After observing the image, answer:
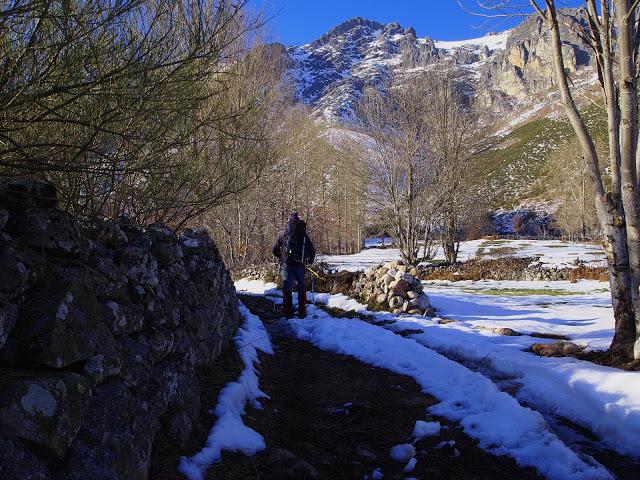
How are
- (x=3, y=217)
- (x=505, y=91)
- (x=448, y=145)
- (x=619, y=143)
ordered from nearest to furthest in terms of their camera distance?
(x=3, y=217), (x=619, y=143), (x=448, y=145), (x=505, y=91)

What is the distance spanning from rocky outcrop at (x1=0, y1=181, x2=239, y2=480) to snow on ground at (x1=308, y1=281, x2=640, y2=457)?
10.2ft

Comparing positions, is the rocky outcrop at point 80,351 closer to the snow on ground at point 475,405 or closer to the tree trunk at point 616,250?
the snow on ground at point 475,405

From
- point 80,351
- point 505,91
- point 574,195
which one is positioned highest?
point 505,91

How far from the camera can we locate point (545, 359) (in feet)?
16.6

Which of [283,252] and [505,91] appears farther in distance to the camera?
[505,91]

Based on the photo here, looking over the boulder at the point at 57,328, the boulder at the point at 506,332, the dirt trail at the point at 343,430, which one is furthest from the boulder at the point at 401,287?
the boulder at the point at 57,328

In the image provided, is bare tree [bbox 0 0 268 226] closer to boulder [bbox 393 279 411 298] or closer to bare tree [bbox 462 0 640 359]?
bare tree [bbox 462 0 640 359]

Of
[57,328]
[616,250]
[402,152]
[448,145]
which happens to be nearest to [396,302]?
[616,250]

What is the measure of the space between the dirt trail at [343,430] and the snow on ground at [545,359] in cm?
94

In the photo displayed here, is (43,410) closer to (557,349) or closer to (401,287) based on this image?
(557,349)

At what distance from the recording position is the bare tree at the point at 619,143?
459 cm

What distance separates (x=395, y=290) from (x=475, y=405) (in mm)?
5055

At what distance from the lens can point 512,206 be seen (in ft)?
267

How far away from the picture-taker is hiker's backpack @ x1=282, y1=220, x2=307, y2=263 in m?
8.83
